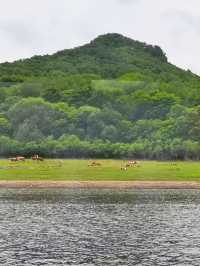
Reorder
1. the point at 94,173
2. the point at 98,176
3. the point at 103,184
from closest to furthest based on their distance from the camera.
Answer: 1. the point at 103,184
2. the point at 98,176
3. the point at 94,173

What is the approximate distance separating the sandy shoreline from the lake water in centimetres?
1260

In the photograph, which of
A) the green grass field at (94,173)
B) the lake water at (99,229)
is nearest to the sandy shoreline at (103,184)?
the green grass field at (94,173)

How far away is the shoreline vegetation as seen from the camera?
326 feet

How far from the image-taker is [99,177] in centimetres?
10494

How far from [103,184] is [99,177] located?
198 inches

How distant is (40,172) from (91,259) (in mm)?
70591

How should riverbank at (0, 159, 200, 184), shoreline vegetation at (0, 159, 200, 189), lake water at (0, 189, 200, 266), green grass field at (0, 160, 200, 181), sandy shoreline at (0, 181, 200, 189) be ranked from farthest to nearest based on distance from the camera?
1. green grass field at (0, 160, 200, 181)
2. riverbank at (0, 159, 200, 184)
3. shoreline vegetation at (0, 159, 200, 189)
4. sandy shoreline at (0, 181, 200, 189)
5. lake water at (0, 189, 200, 266)

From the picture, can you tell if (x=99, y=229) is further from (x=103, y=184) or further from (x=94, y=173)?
(x=94, y=173)

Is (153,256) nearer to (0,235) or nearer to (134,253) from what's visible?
(134,253)

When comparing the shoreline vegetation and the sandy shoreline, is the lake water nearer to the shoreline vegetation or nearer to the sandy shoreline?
the sandy shoreline

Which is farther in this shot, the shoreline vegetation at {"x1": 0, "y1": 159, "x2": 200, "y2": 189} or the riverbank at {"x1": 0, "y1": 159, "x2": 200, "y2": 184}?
the riverbank at {"x1": 0, "y1": 159, "x2": 200, "y2": 184}

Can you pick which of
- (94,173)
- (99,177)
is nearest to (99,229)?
(99,177)

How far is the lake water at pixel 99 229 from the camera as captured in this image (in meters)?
40.8

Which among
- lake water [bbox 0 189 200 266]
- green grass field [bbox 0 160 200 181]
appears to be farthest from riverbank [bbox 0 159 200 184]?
lake water [bbox 0 189 200 266]
